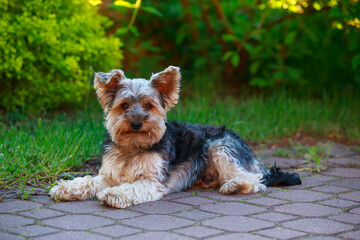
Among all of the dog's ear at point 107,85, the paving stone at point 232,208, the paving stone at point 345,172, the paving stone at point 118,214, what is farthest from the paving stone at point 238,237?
the paving stone at point 345,172

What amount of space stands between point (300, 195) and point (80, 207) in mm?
2222

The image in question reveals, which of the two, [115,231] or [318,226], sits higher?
[318,226]

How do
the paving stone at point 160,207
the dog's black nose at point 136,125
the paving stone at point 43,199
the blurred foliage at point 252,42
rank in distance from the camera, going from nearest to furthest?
1. the paving stone at point 160,207
2. the paving stone at point 43,199
3. the dog's black nose at point 136,125
4. the blurred foliage at point 252,42

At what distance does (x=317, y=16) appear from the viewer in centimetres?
958

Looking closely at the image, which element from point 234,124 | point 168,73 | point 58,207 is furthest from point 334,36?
point 58,207

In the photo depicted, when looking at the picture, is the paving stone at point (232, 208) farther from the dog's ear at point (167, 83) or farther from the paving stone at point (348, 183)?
the paving stone at point (348, 183)

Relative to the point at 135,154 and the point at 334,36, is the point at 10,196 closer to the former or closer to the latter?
the point at 135,154

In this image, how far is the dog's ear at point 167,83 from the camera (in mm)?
5500

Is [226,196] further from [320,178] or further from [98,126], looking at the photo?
[98,126]

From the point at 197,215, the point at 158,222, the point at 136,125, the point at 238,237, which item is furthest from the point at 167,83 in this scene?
the point at 238,237

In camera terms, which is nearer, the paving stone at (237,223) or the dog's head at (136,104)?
the paving stone at (237,223)

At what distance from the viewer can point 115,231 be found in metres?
4.19

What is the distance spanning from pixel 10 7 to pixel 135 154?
3745mm

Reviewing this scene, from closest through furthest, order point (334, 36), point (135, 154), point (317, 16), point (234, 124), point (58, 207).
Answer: point (58, 207) → point (135, 154) → point (234, 124) → point (317, 16) → point (334, 36)
